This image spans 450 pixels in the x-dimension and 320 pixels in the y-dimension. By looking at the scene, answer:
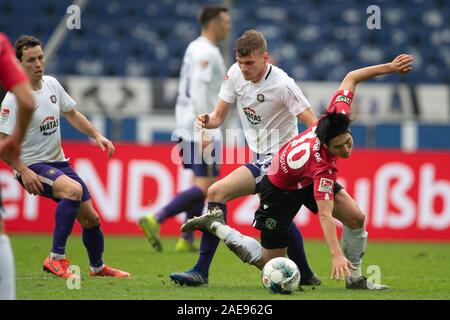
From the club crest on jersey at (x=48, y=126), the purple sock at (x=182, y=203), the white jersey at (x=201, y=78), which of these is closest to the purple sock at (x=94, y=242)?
the club crest on jersey at (x=48, y=126)

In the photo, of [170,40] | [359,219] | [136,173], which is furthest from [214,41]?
[170,40]

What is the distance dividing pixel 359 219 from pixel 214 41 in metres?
4.39

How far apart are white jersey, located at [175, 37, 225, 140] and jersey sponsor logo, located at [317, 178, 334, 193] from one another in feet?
12.6

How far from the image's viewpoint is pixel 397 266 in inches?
361

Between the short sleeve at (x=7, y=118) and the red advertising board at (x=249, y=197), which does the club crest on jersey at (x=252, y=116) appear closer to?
the short sleeve at (x=7, y=118)

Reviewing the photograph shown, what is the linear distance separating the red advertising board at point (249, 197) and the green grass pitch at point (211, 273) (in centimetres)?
37

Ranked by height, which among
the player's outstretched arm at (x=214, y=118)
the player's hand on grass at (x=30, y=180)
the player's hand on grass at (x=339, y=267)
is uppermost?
Answer: the player's outstretched arm at (x=214, y=118)

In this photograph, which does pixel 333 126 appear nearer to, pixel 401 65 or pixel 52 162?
pixel 401 65

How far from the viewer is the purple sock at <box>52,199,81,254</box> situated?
7504mm

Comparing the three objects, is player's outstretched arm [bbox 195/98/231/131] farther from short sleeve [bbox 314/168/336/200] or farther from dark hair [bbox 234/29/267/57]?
short sleeve [bbox 314/168/336/200]

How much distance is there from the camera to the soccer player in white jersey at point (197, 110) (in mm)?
10438

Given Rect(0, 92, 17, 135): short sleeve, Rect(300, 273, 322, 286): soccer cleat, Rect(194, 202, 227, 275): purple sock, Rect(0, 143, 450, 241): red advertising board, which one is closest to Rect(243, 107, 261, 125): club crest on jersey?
Rect(194, 202, 227, 275): purple sock
